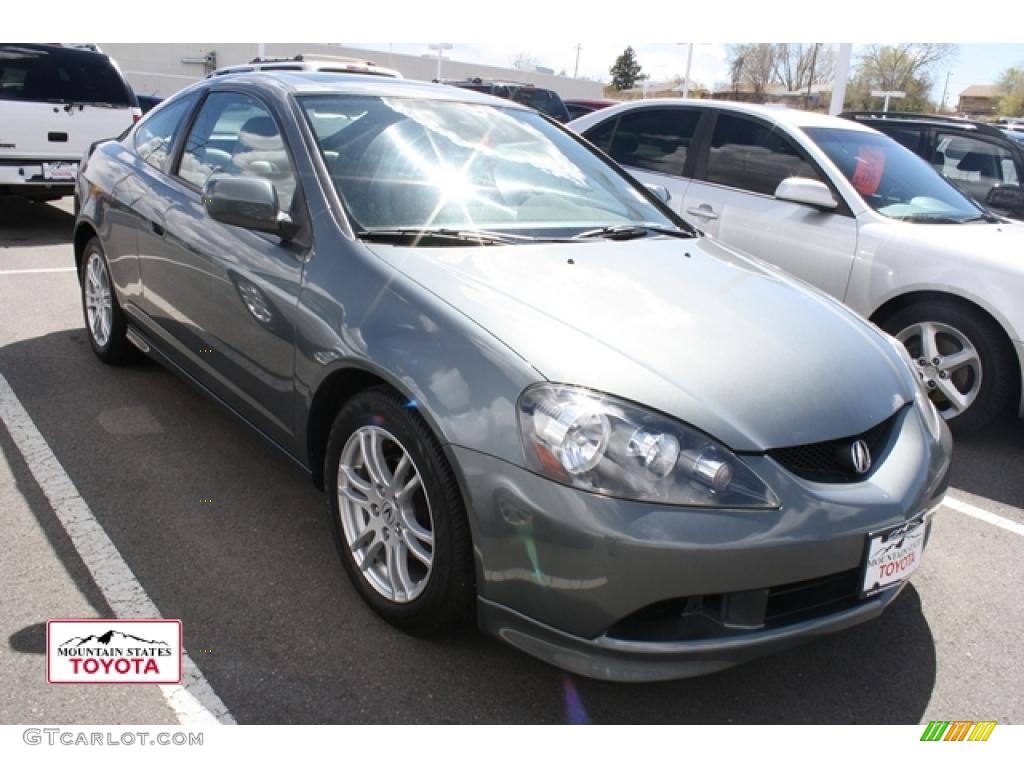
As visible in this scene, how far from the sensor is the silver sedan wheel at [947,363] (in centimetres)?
458

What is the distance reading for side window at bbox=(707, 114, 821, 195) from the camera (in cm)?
531

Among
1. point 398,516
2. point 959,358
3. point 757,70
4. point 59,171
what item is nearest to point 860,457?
point 398,516

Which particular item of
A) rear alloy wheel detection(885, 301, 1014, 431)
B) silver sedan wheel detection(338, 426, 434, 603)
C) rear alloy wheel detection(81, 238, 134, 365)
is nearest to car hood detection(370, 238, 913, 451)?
silver sedan wheel detection(338, 426, 434, 603)

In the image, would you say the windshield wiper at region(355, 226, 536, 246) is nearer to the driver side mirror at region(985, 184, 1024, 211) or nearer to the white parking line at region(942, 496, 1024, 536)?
the white parking line at region(942, 496, 1024, 536)

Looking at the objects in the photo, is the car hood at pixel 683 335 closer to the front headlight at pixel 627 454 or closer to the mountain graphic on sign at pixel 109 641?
the front headlight at pixel 627 454

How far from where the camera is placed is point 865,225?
489cm

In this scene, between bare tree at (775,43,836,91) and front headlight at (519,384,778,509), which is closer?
front headlight at (519,384,778,509)

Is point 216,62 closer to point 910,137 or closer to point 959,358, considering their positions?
point 910,137

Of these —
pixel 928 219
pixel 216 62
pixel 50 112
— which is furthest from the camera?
pixel 216 62

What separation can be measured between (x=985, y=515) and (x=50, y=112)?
28.9 ft

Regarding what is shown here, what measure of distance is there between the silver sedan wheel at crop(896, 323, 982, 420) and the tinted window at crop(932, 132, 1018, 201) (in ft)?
10.1

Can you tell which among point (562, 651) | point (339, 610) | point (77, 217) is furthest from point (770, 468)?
point (77, 217)

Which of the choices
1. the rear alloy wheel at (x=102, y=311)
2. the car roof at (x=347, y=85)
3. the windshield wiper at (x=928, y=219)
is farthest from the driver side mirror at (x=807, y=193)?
the rear alloy wheel at (x=102, y=311)

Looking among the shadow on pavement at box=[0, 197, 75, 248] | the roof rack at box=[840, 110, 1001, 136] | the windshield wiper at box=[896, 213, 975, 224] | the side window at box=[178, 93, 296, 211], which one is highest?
the roof rack at box=[840, 110, 1001, 136]
